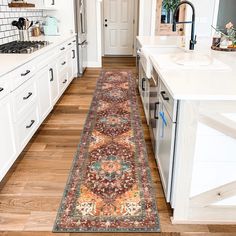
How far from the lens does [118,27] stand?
828 cm

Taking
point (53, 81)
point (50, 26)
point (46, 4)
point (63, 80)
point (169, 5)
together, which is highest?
point (169, 5)

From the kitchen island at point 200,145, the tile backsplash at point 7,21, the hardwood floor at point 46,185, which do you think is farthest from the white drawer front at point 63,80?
the kitchen island at point 200,145

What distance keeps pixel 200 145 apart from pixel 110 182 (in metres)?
0.88

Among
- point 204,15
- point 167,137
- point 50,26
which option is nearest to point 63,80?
point 50,26

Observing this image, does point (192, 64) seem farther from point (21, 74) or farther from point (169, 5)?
point (169, 5)

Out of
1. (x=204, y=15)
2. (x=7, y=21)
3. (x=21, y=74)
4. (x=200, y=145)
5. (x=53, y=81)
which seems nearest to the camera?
(x=200, y=145)

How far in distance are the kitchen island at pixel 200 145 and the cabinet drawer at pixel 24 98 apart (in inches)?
49.1

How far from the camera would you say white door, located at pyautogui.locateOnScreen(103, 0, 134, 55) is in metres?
8.04

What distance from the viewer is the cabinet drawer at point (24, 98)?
2272 millimetres

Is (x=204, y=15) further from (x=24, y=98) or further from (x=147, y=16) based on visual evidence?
(x=24, y=98)

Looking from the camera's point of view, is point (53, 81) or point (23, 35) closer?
point (53, 81)

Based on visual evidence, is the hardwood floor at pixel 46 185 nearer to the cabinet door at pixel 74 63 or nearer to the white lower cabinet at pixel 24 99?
the white lower cabinet at pixel 24 99

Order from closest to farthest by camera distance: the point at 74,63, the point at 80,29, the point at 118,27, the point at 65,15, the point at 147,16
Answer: the point at 65,15 → the point at 74,63 → the point at 80,29 → the point at 147,16 → the point at 118,27

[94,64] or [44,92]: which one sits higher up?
[44,92]
